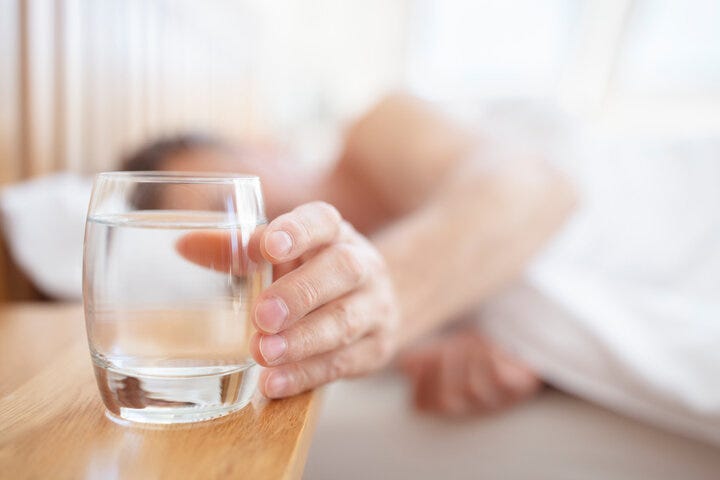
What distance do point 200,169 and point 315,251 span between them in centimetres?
74

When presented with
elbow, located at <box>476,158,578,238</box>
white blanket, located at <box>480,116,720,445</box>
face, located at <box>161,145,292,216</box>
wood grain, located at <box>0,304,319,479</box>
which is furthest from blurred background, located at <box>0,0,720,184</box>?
wood grain, located at <box>0,304,319,479</box>

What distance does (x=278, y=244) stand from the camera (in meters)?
0.39

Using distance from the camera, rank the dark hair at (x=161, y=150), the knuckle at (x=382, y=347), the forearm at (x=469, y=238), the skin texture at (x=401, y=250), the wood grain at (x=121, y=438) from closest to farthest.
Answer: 1. the wood grain at (x=121, y=438)
2. the skin texture at (x=401, y=250)
3. the knuckle at (x=382, y=347)
4. the forearm at (x=469, y=238)
5. the dark hair at (x=161, y=150)

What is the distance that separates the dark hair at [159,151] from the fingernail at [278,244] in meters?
0.81

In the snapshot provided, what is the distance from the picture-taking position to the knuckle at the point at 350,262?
1.51 ft

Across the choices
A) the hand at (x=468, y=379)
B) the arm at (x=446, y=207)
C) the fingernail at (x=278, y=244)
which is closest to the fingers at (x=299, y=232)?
the fingernail at (x=278, y=244)

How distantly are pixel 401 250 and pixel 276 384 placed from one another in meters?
0.40

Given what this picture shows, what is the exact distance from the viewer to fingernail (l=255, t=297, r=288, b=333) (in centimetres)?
40

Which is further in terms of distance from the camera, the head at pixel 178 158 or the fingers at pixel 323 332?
the head at pixel 178 158

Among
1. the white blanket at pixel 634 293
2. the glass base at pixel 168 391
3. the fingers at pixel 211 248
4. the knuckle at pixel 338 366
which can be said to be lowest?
the white blanket at pixel 634 293

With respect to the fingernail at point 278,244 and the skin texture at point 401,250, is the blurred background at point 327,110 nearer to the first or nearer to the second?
the skin texture at point 401,250

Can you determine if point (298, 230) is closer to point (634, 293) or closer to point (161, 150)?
point (634, 293)

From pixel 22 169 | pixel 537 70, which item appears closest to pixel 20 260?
pixel 22 169

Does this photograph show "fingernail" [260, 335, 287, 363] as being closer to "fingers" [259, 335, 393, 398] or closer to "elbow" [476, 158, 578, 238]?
"fingers" [259, 335, 393, 398]
